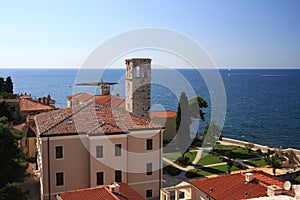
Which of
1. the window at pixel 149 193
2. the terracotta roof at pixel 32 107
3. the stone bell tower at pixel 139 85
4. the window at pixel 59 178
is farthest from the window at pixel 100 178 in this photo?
the terracotta roof at pixel 32 107

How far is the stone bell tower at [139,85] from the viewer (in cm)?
3256

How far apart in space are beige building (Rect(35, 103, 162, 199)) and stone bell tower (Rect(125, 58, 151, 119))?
10.00 m

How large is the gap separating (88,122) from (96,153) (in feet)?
6.95

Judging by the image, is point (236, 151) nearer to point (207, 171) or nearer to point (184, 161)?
point (184, 161)

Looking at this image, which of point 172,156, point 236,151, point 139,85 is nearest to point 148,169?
point 172,156

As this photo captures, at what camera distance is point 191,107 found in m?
39.7

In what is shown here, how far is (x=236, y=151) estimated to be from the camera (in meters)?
35.1

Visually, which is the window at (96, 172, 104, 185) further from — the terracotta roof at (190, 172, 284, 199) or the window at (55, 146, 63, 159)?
the terracotta roof at (190, 172, 284, 199)

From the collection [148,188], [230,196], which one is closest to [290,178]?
[148,188]

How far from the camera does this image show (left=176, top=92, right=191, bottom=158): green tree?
3734cm

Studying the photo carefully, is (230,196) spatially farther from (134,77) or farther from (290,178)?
(134,77)

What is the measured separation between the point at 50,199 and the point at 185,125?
64.1 ft

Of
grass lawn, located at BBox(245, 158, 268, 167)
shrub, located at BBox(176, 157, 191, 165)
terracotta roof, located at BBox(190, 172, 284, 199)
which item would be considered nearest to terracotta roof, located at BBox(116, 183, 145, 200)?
terracotta roof, located at BBox(190, 172, 284, 199)

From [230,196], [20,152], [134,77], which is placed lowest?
[230,196]
